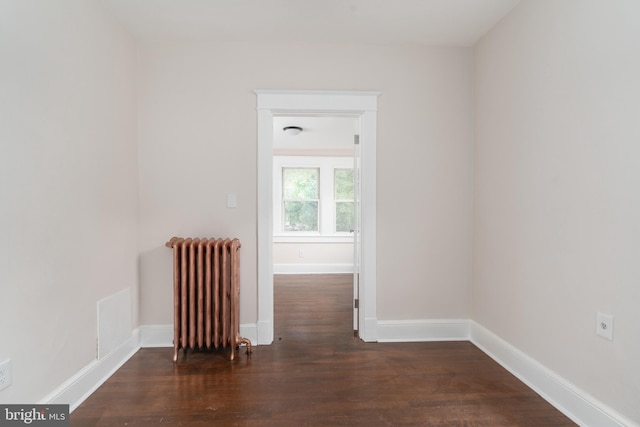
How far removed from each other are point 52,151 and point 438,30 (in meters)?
2.75

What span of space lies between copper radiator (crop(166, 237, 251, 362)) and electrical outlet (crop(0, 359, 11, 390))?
96cm

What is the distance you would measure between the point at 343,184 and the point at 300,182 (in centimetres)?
87

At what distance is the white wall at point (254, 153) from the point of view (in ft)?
8.41

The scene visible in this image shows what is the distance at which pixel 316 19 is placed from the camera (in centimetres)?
226

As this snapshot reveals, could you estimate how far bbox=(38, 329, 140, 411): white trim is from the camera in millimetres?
1699

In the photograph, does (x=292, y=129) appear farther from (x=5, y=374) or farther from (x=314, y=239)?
(x=5, y=374)

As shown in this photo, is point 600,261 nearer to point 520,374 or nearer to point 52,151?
point 520,374

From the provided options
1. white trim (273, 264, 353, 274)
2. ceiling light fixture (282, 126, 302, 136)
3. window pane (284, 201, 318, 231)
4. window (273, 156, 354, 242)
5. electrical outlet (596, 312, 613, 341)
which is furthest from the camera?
window pane (284, 201, 318, 231)

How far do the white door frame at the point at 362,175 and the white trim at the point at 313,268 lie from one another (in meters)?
3.14

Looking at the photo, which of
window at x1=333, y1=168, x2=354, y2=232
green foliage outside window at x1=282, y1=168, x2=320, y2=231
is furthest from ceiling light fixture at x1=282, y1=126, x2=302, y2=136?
window at x1=333, y1=168, x2=354, y2=232

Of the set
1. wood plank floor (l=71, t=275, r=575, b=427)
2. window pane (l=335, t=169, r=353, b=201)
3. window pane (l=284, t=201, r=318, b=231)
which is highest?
window pane (l=335, t=169, r=353, b=201)

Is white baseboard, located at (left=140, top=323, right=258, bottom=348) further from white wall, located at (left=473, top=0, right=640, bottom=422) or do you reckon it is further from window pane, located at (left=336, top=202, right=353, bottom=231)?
window pane, located at (left=336, top=202, right=353, bottom=231)

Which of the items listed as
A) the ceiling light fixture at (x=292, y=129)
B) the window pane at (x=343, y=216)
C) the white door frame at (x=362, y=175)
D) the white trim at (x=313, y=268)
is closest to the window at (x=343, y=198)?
the window pane at (x=343, y=216)

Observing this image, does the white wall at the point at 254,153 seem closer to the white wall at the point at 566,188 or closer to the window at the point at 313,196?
the white wall at the point at 566,188
